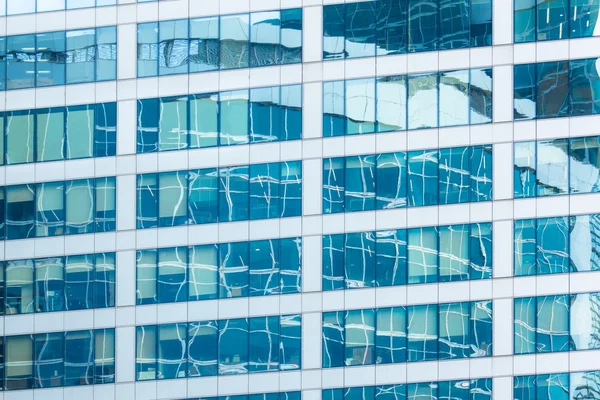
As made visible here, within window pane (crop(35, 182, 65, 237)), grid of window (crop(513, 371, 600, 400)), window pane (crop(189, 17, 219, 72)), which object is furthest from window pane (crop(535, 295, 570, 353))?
window pane (crop(35, 182, 65, 237))

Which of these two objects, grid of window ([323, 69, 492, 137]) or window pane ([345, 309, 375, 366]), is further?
grid of window ([323, 69, 492, 137])

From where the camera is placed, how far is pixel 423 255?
199ft

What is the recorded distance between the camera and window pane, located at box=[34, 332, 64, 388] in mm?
62812

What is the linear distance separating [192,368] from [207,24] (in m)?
14.1

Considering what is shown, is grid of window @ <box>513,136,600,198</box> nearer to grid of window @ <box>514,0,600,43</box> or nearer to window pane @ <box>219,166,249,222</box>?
grid of window @ <box>514,0,600,43</box>

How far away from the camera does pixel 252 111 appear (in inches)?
2447

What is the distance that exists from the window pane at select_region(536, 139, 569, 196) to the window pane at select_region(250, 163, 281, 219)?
10487 millimetres

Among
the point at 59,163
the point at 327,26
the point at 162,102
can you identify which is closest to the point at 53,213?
the point at 59,163

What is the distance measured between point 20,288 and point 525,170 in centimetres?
2134

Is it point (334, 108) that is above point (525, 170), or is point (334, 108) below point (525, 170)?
above

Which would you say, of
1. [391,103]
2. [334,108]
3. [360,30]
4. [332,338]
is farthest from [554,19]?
[332,338]

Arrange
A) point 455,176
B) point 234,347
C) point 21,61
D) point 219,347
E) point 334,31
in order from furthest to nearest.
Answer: point 21,61, point 334,31, point 219,347, point 234,347, point 455,176

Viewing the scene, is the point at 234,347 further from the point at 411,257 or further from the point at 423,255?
the point at 423,255

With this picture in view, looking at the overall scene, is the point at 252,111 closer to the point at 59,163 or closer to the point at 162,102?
the point at 162,102
